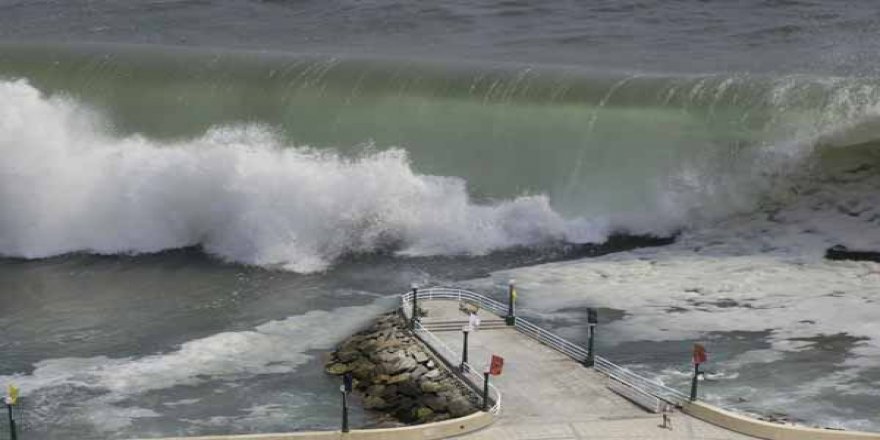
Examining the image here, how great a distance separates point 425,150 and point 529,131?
404 centimetres

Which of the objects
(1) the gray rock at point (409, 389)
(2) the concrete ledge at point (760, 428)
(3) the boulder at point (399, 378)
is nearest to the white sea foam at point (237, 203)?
(3) the boulder at point (399, 378)

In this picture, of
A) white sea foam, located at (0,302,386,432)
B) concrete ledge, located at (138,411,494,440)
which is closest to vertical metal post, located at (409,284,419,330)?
white sea foam, located at (0,302,386,432)

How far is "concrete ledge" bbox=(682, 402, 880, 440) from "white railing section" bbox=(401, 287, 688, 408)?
0.62 metres

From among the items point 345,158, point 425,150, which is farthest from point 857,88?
point 345,158

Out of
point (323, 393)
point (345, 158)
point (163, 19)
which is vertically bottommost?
point (323, 393)

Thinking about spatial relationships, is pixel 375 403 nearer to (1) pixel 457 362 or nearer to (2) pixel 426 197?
(1) pixel 457 362

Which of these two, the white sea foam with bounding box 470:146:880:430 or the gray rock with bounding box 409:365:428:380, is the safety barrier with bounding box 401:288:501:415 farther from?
the white sea foam with bounding box 470:146:880:430

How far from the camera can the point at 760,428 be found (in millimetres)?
25703

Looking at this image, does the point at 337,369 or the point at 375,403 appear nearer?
the point at 375,403

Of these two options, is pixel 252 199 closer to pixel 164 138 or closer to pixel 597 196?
pixel 164 138

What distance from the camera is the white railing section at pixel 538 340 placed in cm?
2780

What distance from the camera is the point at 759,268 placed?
1563 inches

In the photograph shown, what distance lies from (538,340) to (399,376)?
3.84 meters

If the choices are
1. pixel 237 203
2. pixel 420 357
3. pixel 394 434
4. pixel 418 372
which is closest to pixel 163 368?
pixel 420 357
